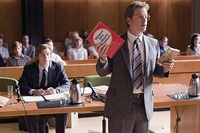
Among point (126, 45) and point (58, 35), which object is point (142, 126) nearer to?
point (126, 45)

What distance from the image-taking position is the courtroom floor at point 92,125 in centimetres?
529

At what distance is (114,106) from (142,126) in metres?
0.27

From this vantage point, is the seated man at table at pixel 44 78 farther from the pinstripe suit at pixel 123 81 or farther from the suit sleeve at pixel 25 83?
the pinstripe suit at pixel 123 81

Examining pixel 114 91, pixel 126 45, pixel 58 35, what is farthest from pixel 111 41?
pixel 58 35

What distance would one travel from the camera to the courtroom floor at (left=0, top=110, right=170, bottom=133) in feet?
17.4

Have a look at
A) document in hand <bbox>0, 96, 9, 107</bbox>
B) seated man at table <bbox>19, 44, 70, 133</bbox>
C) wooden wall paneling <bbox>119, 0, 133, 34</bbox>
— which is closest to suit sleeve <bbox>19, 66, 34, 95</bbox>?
seated man at table <bbox>19, 44, 70, 133</bbox>

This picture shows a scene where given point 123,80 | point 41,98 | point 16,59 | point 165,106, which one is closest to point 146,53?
point 123,80

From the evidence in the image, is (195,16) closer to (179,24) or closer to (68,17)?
(179,24)

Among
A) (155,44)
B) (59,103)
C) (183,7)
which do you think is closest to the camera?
(155,44)

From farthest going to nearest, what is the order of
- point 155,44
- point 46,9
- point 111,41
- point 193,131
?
1. point 46,9
2. point 193,131
3. point 155,44
4. point 111,41

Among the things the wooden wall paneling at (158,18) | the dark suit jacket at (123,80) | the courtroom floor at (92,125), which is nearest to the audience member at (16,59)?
the courtroom floor at (92,125)

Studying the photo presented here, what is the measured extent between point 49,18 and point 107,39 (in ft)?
32.5

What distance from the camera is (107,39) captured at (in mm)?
2770

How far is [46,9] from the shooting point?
1236 cm
